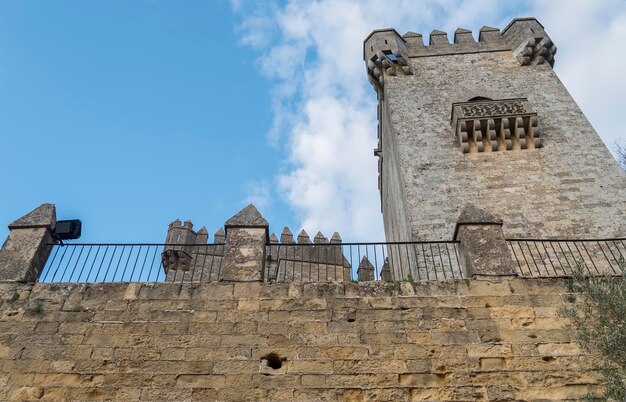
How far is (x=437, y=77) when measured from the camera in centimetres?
1409

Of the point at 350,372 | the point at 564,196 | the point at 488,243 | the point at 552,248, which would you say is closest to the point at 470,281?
the point at 488,243

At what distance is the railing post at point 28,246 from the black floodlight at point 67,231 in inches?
3.2

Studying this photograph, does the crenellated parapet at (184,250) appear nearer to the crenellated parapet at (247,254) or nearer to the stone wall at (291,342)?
the crenellated parapet at (247,254)

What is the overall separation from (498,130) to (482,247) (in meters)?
6.11

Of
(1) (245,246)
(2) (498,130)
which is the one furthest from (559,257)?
(1) (245,246)

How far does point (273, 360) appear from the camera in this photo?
227 inches

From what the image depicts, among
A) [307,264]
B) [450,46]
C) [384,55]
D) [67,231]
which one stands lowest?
[67,231]

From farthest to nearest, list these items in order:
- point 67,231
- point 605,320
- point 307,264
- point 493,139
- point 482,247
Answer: point 307,264 → point 493,139 → point 67,231 → point 482,247 → point 605,320

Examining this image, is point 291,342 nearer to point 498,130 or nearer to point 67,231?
point 67,231

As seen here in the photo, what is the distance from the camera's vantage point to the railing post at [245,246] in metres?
6.62

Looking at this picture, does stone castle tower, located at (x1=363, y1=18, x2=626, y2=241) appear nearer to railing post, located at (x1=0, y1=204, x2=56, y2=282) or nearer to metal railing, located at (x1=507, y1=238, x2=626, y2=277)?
metal railing, located at (x1=507, y1=238, x2=626, y2=277)

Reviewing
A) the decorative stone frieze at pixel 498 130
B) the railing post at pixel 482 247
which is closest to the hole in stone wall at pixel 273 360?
the railing post at pixel 482 247

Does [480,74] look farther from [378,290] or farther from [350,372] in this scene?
[350,372]

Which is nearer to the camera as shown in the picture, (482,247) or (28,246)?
(482,247)
